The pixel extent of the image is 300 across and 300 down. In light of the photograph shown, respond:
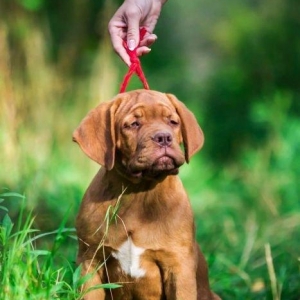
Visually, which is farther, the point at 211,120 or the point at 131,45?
the point at 211,120

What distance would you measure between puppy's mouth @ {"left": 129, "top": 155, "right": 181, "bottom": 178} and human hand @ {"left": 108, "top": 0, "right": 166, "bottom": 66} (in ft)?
2.50

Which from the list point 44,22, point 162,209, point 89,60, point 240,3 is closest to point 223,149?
point 89,60

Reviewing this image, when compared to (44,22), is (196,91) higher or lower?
lower

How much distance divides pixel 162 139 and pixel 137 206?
0.43m

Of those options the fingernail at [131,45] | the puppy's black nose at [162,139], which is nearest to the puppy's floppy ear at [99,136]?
the puppy's black nose at [162,139]

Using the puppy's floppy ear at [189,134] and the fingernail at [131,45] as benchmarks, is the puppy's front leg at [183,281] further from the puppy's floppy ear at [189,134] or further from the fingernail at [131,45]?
the fingernail at [131,45]

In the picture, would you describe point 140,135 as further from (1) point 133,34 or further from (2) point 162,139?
(1) point 133,34

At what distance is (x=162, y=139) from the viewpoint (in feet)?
17.0

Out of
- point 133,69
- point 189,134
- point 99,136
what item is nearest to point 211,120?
point 133,69

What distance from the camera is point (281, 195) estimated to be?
364 inches

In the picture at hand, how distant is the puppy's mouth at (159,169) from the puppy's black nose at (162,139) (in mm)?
67

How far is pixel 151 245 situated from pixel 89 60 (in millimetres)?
6834

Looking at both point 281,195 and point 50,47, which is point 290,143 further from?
point 50,47

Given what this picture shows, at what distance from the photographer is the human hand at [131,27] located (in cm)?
573
